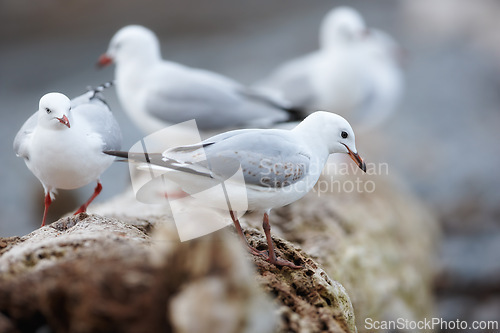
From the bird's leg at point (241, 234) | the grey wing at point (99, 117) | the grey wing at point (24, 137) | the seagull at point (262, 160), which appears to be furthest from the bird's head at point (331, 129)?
the grey wing at point (24, 137)

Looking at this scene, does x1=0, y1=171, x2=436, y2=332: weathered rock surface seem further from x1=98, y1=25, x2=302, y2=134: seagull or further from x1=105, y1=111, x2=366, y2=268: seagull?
x1=98, y1=25, x2=302, y2=134: seagull

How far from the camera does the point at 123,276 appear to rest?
1815mm

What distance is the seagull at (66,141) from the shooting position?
2637 mm

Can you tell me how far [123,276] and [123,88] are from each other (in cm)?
357

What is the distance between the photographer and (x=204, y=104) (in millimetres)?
5070

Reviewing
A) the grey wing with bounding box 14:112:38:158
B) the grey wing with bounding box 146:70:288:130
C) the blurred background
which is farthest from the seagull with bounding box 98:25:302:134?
the grey wing with bounding box 14:112:38:158

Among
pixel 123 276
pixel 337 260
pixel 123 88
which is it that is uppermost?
pixel 123 276

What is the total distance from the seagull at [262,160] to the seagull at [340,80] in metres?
3.74

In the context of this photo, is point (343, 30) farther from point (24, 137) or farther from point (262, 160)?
point (24, 137)

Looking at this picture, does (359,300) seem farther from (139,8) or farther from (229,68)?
(139,8)

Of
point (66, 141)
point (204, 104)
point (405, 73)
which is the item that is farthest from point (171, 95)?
point (405, 73)

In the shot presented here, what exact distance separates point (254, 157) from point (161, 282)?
962 mm

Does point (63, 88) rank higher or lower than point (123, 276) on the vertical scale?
lower

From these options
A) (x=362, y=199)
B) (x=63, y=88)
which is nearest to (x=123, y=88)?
(x=362, y=199)
